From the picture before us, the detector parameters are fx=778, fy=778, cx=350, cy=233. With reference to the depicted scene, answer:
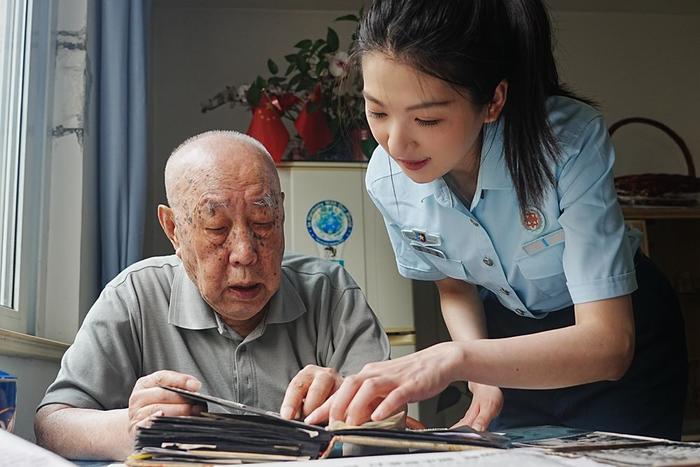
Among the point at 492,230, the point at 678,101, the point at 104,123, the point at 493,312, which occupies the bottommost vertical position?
the point at 493,312

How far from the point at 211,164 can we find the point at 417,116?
1.07ft

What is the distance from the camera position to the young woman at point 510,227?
3.36 ft

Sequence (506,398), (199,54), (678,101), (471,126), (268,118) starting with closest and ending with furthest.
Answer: (471,126) → (506,398) → (268,118) → (199,54) → (678,101)

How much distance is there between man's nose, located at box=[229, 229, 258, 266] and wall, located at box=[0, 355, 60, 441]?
0.53m

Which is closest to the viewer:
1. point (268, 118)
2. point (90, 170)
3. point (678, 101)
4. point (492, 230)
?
point (492, 230)

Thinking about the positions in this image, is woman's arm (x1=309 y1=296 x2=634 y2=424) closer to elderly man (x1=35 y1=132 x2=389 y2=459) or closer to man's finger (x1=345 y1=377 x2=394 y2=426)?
man's finger (x1=345 y1=377 x2=394 y2=426)

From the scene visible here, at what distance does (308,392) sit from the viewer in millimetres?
900

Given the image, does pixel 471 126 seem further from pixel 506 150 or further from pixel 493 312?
pixel 493 312

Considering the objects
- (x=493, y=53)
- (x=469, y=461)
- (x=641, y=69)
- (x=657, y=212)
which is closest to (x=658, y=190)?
(x=657, y=212)

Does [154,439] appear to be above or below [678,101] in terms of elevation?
below

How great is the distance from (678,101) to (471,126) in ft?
10.0

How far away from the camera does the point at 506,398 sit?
1393mm

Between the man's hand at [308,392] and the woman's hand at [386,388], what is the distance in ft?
0.16

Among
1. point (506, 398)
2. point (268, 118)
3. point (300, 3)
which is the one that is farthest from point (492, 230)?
point (300, 3)
